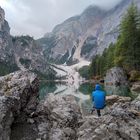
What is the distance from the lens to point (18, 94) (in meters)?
19.6

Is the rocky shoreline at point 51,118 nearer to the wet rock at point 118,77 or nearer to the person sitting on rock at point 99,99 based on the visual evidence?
the person sitting on rock at point 99,99

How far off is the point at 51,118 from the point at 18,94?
8.27 feet

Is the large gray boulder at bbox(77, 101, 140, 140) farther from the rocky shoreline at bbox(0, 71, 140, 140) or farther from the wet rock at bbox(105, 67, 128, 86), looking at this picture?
the wet rock at bbox(105, 67, 128, 86)

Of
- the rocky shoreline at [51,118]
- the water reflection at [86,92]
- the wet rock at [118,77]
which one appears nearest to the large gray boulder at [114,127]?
the rocky shoreline at [51,118]

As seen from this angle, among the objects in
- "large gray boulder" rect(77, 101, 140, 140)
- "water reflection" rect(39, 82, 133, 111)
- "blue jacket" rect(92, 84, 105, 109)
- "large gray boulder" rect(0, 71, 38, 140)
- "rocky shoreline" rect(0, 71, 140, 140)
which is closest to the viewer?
"large gray boulder" rect(77, 101, 140, 140)

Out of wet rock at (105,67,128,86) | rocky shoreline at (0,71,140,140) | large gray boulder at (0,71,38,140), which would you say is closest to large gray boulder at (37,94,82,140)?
rocky shoreline at (0,71,140,140)

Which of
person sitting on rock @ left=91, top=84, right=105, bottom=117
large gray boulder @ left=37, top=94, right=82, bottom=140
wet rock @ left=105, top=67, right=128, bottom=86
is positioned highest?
wet rock @ left=105, top=67, right=128, bottom=86

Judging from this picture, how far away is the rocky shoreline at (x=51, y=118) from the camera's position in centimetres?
1279

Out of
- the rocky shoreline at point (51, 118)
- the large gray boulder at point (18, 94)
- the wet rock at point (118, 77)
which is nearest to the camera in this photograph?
the rocky shoreline at point (51, 118)

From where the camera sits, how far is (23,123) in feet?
61.8

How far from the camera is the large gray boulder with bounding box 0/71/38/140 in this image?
667 inches

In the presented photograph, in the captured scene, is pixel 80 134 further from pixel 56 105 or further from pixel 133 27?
pixel 133 27

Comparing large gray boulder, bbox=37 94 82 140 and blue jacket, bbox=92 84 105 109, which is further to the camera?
blue jacket, bbox=92 84 105 109

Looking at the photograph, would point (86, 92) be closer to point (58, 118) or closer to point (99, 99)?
point (99, 99)
